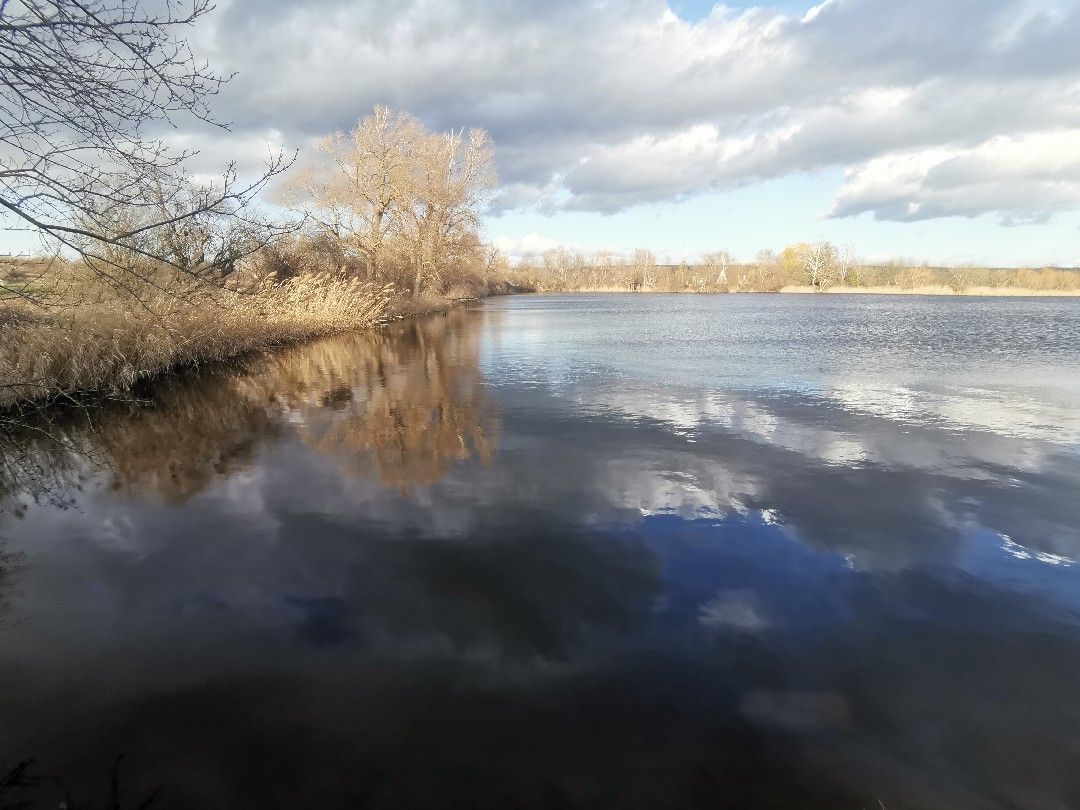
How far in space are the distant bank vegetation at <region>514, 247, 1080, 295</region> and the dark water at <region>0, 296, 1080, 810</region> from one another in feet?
217

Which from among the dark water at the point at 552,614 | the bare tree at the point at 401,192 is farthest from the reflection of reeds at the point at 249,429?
the bare tree at the point at 401,192

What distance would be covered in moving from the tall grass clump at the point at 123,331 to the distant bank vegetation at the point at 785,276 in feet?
Result: 224

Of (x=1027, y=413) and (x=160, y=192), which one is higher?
(x=160, y=192)

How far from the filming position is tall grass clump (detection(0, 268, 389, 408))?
32.1 feet

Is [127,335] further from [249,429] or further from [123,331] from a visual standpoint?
[249,429]

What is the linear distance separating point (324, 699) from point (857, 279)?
90077 mm

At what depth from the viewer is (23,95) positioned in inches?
191

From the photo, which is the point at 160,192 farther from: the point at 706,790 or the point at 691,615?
the point at 706,790

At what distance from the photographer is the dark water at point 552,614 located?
2.76 m

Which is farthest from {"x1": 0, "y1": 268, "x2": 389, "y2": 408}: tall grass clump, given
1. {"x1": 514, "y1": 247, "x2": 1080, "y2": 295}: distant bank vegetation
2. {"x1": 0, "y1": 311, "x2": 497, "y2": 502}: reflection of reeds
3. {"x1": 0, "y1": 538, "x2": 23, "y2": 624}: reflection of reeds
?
{"x1": 514, "y1": 247, "x2": 1080, "y2": 295}: distant bank vegetation

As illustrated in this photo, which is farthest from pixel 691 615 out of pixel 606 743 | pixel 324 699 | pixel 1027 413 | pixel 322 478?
pixel 1027 413

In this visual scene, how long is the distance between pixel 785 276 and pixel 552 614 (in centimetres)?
9031

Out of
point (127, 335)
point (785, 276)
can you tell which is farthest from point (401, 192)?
point (785, 276)

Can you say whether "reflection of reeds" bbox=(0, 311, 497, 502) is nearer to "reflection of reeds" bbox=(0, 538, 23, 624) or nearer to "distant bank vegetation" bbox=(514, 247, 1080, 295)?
"reflection of reeds" bbox=(0, 538, 23, 624)
